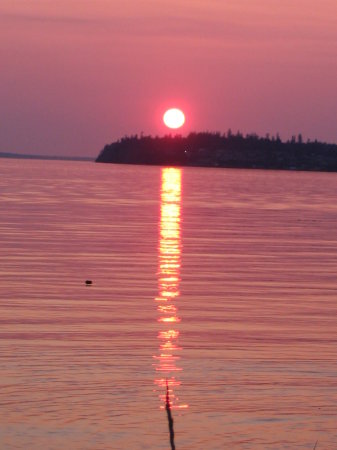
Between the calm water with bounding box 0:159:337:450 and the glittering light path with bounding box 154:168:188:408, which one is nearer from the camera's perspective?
the calm water with bounding box 0:159:337:450

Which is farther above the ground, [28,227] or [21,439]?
[28,227]

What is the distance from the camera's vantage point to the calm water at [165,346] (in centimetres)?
998

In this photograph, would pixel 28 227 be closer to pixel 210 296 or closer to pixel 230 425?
pixel 210 296

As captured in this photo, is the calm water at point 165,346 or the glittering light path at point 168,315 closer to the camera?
the calm water at point 165,346

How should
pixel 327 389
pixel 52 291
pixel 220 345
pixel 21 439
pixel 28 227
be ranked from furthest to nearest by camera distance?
pixel 28 227 → pixel 52 291 → pixel 220 345 → pixel 327 389 → pixel 21 439

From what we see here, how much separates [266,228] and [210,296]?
19.2 meters

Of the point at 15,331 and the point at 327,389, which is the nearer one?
the point at 327,389

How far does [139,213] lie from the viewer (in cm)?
4722

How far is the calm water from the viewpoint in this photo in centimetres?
998

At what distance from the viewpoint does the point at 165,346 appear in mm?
13633

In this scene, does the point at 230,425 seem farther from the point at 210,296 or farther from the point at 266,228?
the point at 266,228

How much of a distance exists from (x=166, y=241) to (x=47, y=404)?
20230mm

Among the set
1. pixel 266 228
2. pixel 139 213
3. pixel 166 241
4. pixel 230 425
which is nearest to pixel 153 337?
pixel 230 425

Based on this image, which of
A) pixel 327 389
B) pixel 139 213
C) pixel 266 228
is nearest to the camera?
pixel 327 389
